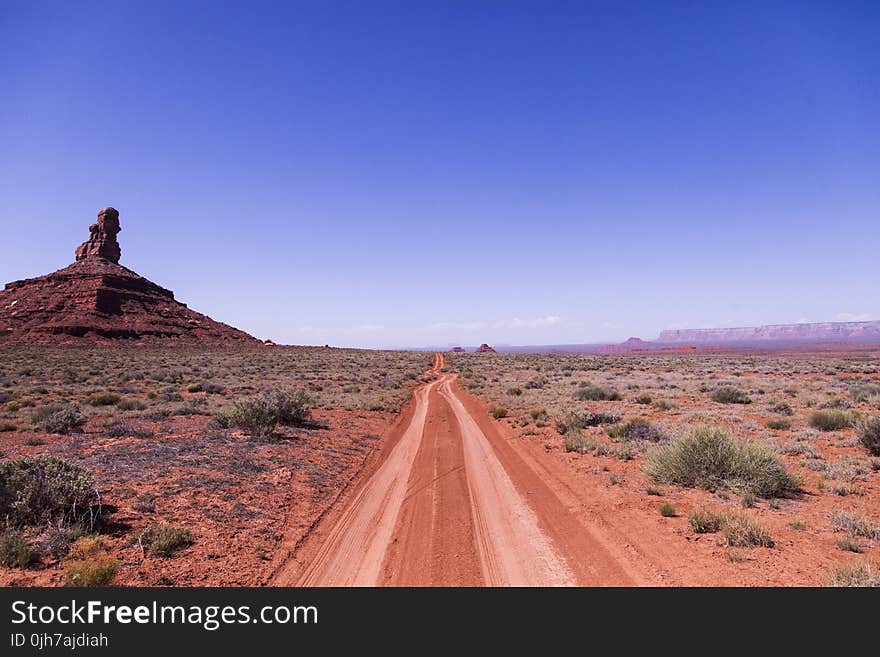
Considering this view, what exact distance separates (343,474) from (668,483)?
335 inches

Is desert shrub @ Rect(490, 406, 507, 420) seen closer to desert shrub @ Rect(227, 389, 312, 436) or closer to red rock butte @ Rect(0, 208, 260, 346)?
desert shrub @ Rect(227, 389, 312, 436)

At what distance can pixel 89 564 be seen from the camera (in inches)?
219

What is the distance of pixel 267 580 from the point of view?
5801mm

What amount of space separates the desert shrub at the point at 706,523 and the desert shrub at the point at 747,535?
0.32 metres

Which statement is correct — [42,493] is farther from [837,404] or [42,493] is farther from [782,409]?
[837,404]

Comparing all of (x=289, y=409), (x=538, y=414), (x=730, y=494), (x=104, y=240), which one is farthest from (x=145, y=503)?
(x=104, y=240)

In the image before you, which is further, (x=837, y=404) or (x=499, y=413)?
(x=499, y=413)

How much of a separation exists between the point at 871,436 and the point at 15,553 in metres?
19.8

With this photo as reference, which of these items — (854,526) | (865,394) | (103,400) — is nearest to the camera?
(854,526)

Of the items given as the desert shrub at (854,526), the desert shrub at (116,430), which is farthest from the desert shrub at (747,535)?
the desert shrub at (116,430)

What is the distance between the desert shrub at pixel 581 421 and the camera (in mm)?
16266

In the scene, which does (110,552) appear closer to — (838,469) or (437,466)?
(437,466)
